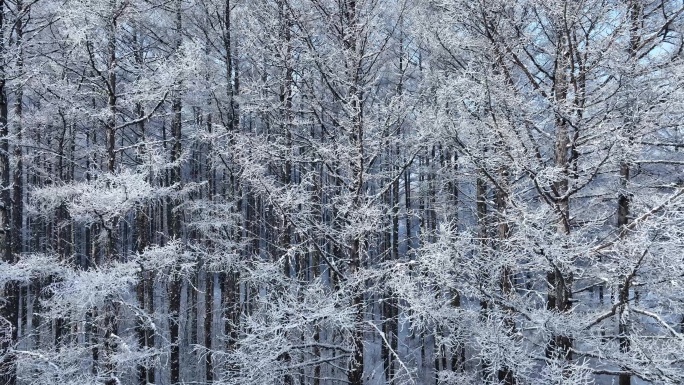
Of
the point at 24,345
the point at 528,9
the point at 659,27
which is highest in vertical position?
the point at 528,9

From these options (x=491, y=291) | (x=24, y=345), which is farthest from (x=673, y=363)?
(x=24, y=345)

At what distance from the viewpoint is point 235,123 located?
1277 centimetres

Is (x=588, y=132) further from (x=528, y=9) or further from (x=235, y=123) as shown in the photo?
(x=235, y=123)

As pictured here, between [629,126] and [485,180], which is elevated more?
[629,126]

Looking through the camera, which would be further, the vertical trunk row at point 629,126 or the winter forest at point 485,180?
the winter forest at point 485,180

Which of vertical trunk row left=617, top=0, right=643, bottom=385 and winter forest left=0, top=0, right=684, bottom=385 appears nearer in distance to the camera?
vertical trunk row left=617, top=0, right=643, bottom=385

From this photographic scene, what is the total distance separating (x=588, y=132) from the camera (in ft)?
17.9

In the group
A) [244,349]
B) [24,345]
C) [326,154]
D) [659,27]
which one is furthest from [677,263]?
[24,345]

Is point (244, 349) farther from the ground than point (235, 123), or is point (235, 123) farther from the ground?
point (235, 123)

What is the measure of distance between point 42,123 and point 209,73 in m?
6.53

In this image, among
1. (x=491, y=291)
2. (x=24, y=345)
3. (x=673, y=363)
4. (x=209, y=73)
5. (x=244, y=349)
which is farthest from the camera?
(x=24, y=345)

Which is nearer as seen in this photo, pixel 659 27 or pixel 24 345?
pixel 659 27

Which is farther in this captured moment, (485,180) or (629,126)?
(485,180)

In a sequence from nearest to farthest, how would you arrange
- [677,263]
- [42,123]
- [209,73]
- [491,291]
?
[677,263] → [491,291] → [209,73] → [42,123]
